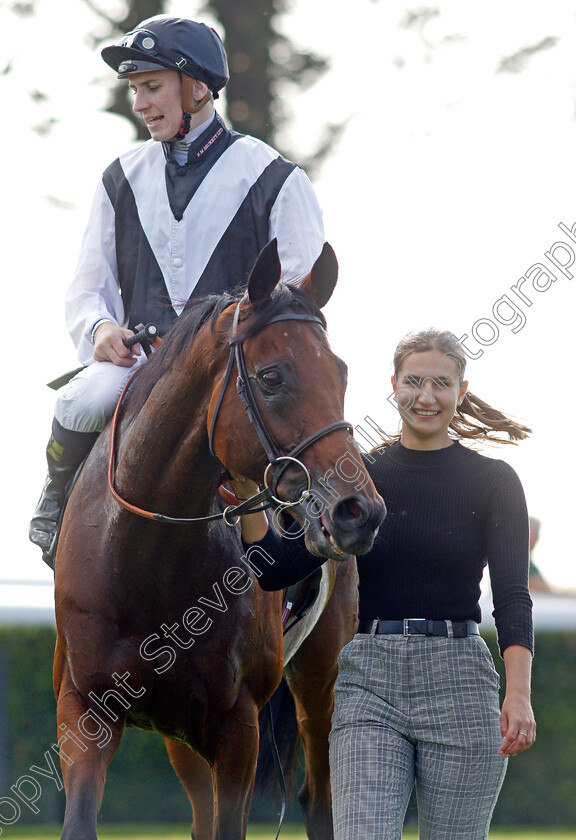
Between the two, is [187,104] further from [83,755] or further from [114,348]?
[83,755]

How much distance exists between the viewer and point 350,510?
269 centimetres

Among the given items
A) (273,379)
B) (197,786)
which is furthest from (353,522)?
(197,786)

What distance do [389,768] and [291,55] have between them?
29.0 ft

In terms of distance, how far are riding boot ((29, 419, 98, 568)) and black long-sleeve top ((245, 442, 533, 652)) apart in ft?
3.00

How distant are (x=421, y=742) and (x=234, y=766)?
0.72 metres

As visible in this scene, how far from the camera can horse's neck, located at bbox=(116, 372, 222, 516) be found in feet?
10.4

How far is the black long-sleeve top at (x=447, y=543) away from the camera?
10.0 feet

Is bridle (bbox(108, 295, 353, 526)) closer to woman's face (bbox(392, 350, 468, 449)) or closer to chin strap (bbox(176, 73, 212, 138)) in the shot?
woman's face (bbox(392, 350, 468, 449))

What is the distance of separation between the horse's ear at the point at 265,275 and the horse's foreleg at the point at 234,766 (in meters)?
1.31

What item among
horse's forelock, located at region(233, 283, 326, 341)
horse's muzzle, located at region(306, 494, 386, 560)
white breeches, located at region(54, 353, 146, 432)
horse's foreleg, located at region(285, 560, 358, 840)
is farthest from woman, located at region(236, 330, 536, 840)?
horse's foreleg, located at region(285, 560, 358, 840)

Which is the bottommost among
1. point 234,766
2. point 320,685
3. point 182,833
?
point 182,833

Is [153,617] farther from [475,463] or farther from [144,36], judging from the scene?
[144,36]

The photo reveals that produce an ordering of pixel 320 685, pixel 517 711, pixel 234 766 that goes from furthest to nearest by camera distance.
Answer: pixel 320 685 → pixel 234 766 → pixel 517 711

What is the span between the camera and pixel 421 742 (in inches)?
118
